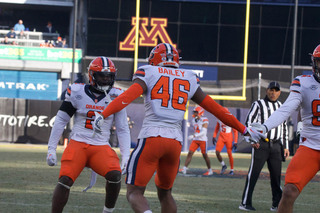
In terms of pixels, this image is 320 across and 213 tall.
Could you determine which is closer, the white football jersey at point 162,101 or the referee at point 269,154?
the white football jersey at point 162,101

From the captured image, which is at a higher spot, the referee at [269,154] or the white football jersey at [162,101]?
the white football jersey at [162,101]

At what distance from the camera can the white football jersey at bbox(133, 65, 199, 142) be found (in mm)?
5863

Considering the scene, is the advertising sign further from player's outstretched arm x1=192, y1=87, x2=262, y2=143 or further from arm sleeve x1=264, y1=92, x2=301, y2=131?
arm sleeve x1=264, y1=92, x2=301, y2=131

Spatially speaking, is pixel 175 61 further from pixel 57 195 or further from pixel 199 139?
pixel 199 139

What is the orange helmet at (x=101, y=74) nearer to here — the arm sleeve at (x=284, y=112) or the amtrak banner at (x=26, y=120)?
the arm sleeve at (x=284, y=112)

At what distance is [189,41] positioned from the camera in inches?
1249

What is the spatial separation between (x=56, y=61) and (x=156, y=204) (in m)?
24.6

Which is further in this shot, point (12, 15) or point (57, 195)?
point (12, 15)

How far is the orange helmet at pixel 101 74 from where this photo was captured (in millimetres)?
7188

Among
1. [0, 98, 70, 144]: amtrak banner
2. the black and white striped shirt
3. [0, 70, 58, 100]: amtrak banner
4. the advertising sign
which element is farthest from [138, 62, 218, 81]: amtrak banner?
the black and white striped shirt

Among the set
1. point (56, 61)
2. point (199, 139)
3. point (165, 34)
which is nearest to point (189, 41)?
point (165, 34)

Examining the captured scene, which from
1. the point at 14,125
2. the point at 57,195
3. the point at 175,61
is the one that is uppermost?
the point at 175,61

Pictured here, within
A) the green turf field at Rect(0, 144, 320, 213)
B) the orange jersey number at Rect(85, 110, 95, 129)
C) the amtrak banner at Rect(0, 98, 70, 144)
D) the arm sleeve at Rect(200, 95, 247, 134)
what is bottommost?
the amtrak banner at Rect(0, 98, 70, 144)

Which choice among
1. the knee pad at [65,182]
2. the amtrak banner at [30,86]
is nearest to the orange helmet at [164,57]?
the knee pad at [65,182]
